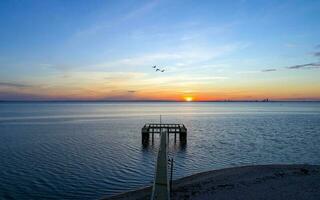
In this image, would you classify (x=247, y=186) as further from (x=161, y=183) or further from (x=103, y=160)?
(x=103, y=160)

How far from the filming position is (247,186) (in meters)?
19.0

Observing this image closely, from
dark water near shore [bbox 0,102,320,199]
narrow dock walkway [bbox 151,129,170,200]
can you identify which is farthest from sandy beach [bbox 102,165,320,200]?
dark water near shore [bbox 0,102,320,199]

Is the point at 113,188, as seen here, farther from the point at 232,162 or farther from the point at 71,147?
the point at 71,147

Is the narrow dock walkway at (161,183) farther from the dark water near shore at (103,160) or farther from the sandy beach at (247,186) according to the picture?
the dark water near shore at (103,160)

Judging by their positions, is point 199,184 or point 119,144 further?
point 119,144

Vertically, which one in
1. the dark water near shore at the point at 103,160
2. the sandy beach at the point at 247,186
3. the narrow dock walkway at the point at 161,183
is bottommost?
the dark water near shore at the point at 103,160

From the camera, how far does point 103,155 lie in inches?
1318

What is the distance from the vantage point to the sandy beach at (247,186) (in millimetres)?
16625

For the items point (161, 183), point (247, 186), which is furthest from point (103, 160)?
point (247, 186)

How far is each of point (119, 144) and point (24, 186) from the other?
20450 mm

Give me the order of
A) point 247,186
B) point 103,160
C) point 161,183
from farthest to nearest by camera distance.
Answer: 1. point 103,160
2. point 247,186
3. point 161,183

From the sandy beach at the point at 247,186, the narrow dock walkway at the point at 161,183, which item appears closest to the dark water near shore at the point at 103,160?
the sandy beach at the point at 247,186

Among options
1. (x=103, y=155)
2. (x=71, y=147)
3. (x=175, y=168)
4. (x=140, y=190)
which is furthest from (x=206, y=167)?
(x=71, y=147)

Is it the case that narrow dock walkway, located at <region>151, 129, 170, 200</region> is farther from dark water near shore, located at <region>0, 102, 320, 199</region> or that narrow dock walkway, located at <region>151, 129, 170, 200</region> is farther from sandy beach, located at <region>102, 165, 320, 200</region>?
dark water near shore, located at <region>0, 102, 320, 199</region>
